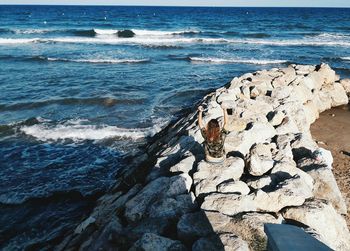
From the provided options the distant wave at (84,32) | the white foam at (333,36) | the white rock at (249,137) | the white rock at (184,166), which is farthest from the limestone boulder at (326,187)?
the distant wave at (84,32)

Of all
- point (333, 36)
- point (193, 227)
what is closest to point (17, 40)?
point (333, 36)

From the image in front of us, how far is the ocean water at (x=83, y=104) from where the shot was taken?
8.75 metres

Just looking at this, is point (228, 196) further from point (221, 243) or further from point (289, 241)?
point (289, 241)

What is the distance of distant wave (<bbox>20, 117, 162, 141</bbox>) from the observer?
12188mm

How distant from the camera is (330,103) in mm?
13930

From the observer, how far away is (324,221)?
18.8 ft

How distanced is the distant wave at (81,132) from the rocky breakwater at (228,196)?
2.41 metres

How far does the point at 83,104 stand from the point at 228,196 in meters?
10.8

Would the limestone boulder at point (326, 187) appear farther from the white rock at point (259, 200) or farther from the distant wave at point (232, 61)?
the distant wave at point (232, 61)

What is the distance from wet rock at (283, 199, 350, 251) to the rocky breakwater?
0.01 m

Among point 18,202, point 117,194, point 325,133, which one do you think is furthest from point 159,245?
point 325,133

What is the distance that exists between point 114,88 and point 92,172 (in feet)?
27.1

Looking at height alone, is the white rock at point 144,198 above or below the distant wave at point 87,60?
above

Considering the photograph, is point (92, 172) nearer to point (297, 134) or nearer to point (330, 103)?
point (297, 134)
